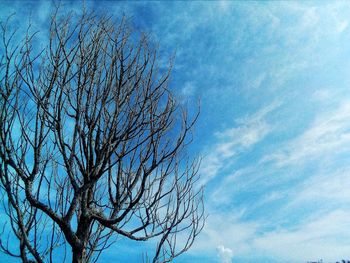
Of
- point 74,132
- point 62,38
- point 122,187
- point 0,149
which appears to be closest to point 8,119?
point 0,149

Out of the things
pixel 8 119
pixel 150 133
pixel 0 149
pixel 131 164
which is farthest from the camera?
pixel 131 164

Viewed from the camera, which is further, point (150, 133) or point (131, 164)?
point (131, 164)

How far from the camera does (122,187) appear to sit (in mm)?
4145

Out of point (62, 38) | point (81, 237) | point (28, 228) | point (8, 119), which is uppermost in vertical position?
point (62, 38)

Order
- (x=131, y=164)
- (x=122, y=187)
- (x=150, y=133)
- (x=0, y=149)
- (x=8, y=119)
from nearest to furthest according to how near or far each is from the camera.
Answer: (x=0, y=149), (x=8, y=119), (x=150, y=133), (x=122, y=187), (x=131, y=164)

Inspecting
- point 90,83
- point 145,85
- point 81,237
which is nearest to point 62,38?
point 90,83

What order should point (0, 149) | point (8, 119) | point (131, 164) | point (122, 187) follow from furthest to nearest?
1. point (131, 164)
2. point (122, 187)
3. point (8, 119)
4. point (0, 149)

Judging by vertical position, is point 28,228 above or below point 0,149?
below

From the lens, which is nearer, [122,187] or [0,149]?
[0,149]

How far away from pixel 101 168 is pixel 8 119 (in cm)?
126

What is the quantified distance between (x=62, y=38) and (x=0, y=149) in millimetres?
1601

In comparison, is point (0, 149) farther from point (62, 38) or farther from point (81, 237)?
point (62, 38)

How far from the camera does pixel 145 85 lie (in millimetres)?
4316

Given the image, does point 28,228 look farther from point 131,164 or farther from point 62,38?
point 62,38
